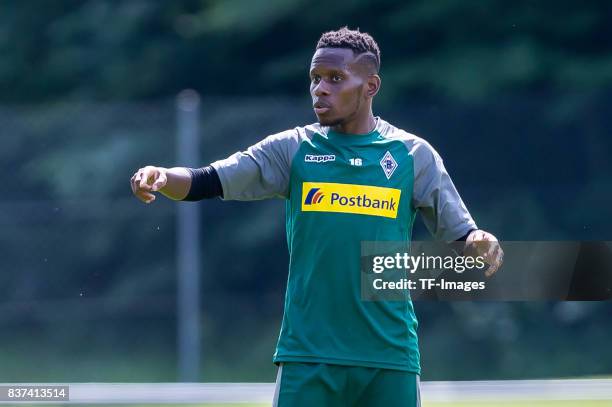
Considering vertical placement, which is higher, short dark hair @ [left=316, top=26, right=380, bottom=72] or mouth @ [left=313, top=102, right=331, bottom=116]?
short dark hair @ [left=316, top=26, right=380, bottom=72]

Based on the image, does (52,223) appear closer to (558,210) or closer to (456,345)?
(456,345)

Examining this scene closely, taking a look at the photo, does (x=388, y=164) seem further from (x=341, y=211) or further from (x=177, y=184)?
(x=177, y=184)

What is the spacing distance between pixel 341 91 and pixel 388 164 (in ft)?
0.83

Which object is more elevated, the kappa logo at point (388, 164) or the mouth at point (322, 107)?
the mouth at point (322, 107)

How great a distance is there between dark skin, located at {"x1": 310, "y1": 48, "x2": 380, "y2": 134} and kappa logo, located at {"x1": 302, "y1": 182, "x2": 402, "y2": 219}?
0.71ft

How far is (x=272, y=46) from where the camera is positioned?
→ 9.82 metres

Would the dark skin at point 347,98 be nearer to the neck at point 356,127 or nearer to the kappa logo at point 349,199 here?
the neck at point 356,127

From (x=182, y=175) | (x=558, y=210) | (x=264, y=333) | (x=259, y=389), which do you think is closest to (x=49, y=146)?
(x=264, y=333)

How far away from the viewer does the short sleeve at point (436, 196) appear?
326 centimetres

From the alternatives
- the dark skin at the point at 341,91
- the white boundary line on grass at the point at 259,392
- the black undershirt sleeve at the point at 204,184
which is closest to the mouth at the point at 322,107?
the dark skin at the point at 341,91

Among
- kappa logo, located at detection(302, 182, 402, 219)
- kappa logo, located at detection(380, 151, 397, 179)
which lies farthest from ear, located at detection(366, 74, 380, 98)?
kappa logo, located at detection(302, 182, 402, 219)

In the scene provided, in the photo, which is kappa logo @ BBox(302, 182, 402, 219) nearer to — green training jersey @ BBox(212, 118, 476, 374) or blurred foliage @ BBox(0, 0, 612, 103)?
green training jersey @ BBox(212, 118, 476, 374)

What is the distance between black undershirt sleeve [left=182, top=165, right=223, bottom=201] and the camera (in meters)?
3.20

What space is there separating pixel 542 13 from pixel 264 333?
12.7 feet
